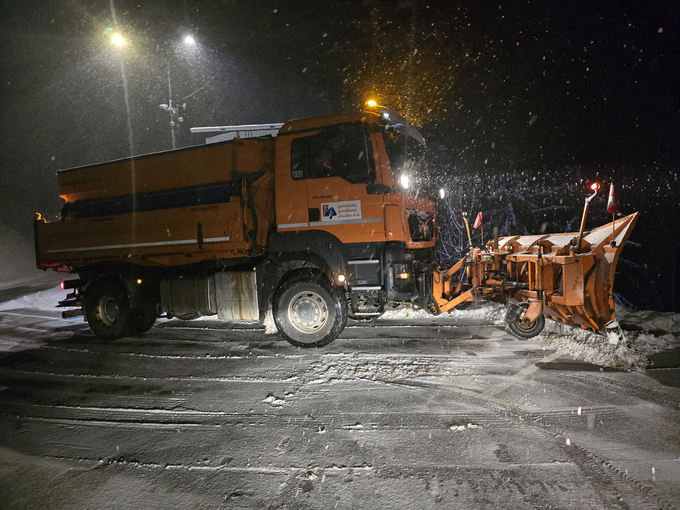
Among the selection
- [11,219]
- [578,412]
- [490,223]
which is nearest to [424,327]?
[578,412]

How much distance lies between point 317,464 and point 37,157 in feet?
119

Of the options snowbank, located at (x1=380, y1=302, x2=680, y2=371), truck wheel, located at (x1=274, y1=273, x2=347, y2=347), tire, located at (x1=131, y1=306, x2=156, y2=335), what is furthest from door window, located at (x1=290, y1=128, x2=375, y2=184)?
tire, located at (x1=131, y1=306, x2=156, y2=335)

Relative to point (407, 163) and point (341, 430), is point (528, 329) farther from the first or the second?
point (341, 430)

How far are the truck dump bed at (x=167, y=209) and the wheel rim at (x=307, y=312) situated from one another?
3.55 ft

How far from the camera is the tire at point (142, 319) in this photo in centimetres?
670

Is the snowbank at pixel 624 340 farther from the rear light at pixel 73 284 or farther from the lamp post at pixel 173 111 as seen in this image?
the lamp post at pixel 173 111

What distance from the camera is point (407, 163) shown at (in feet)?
18.6

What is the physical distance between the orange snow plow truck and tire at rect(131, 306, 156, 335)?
3 cm

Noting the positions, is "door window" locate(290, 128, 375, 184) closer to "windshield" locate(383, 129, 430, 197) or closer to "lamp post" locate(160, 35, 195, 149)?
"windshield" locate(383, 129, 430, 197)

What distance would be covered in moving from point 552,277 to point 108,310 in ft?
24.0

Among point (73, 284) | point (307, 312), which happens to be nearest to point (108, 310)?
point (73, 284)

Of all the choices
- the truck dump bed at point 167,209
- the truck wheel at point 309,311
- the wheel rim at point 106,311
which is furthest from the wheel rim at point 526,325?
the wheel rim at point 106,311

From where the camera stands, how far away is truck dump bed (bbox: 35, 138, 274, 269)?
226 inches

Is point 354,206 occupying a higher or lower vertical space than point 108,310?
higher
